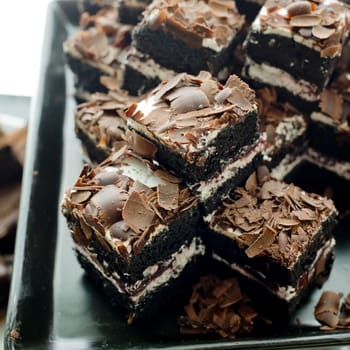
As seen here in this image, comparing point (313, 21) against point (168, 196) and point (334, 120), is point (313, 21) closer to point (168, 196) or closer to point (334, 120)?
point (334, 120)

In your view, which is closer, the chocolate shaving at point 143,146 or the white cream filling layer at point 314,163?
the chocolate shaving at point 143,146

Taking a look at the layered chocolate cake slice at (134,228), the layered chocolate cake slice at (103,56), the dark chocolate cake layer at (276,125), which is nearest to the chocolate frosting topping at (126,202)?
the layered chocolate cake slice at (134,228)

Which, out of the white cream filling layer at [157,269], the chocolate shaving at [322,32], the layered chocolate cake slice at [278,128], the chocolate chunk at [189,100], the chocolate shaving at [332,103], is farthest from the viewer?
the chocolate shaving at [332,103]

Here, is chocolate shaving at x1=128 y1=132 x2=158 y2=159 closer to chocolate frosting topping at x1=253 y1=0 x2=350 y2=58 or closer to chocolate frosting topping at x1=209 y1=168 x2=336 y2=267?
chocolate frosting topping at x1=209 y1=168 x2=336 y2=267

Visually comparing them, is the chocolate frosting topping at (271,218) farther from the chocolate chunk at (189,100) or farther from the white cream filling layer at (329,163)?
the white cream filling layer at (329,163)

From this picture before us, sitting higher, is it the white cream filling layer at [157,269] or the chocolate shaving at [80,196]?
the chocolate shaving at [80,196]

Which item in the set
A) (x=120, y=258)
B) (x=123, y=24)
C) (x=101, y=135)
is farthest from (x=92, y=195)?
(x=123, y=24)

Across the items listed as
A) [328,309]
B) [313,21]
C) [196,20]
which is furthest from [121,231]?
[313,21]

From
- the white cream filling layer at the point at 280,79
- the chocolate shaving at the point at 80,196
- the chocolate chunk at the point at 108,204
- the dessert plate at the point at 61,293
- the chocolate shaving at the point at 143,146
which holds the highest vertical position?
the white cream filling layer at the point at 280,79
